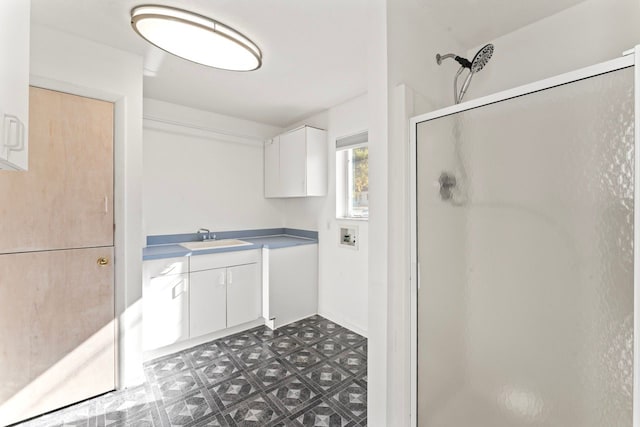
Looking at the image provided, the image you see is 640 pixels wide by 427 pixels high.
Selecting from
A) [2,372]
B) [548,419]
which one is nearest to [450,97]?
[548,419]

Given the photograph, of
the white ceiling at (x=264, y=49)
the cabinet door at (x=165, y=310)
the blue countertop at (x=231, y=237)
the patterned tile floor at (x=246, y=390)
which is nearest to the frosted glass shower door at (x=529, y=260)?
the patterned tile floor at (x=246, y=390)

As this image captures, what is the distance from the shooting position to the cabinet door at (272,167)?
3270 mm

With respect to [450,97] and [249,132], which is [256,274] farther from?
[450,97]

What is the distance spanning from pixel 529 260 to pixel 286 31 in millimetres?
1719

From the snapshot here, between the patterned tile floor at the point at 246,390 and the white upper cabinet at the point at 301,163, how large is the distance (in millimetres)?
1544

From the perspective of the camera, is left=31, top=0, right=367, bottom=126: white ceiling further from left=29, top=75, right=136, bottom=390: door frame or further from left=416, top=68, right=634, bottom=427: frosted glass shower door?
left=416, top=68, right=634, bottom=427: frosted glass shower door

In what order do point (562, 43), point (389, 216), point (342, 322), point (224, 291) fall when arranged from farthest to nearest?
point (342, 322) < point (224, 291) < point (562, 43) < point (389, 216)

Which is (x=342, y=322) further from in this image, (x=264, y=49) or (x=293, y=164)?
(x=264, y=49)

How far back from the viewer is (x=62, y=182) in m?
1.67

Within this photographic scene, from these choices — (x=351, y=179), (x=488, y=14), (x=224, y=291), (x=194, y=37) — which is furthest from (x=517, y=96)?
(x=224, y=291)

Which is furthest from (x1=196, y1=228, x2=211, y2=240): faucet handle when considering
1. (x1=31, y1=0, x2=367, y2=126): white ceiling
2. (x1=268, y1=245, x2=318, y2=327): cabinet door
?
(x1=31, y1=0, x2=367, y2=126): white ceiling

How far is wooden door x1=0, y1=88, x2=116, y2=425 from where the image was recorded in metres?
1.55

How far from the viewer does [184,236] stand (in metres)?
2.91

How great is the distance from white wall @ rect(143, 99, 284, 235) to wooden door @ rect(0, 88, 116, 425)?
90 centimetres
